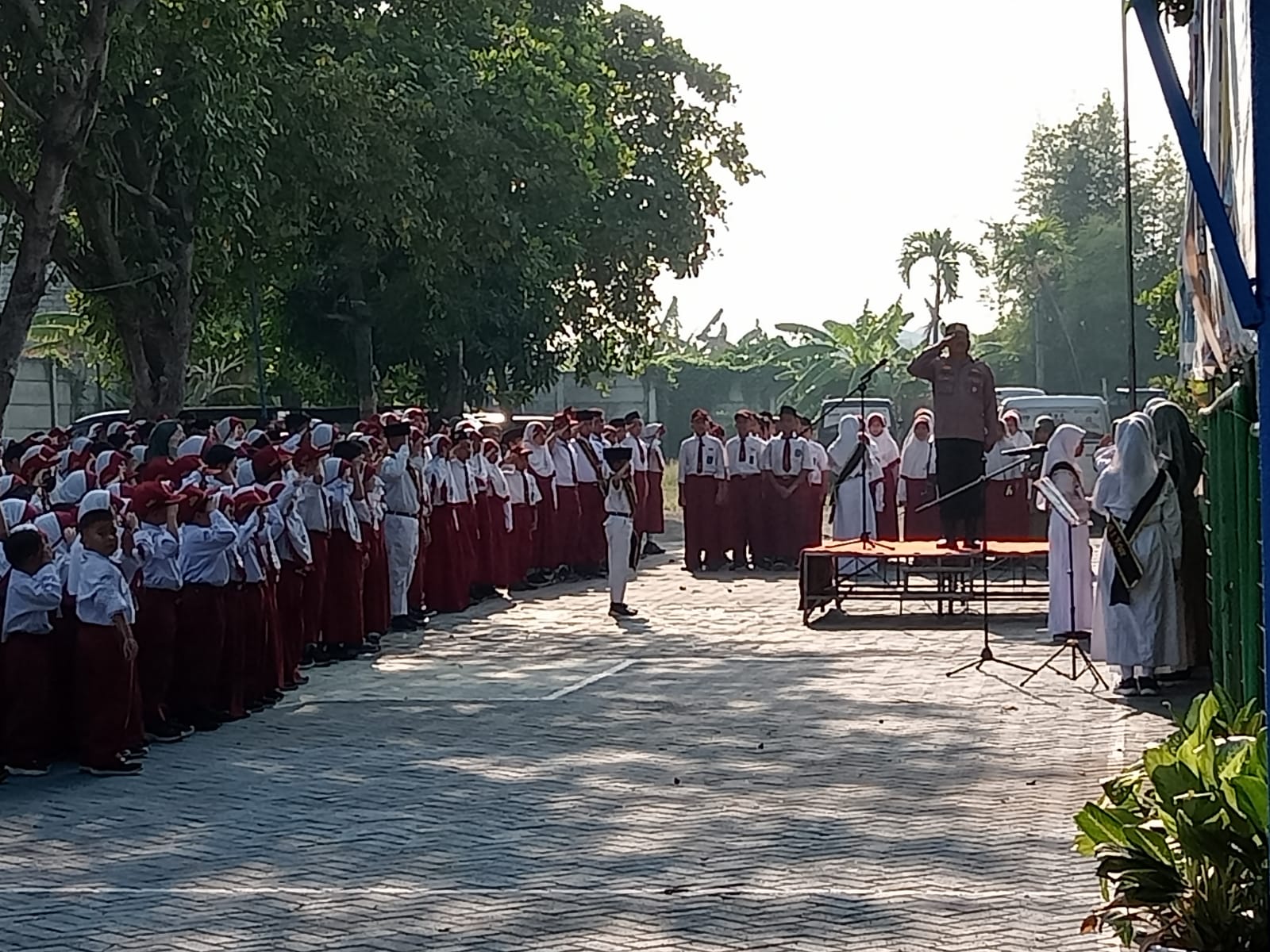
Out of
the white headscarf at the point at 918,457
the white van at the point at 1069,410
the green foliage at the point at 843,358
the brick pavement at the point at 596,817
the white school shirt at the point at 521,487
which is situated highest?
A: the green foliage at the point at 843,358

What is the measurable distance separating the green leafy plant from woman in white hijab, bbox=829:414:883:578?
1674 centimetres

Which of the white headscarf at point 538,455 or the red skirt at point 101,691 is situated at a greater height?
the white headscarf at point 538,455

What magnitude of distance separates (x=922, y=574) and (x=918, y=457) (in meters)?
5.27

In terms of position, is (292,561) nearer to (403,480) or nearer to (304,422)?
(403,480)

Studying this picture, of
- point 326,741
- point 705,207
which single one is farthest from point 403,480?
point 705,207

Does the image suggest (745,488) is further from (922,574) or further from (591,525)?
(922,574)

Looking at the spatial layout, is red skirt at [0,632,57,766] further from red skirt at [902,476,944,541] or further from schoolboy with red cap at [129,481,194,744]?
red skirt at [902,476,944,541]

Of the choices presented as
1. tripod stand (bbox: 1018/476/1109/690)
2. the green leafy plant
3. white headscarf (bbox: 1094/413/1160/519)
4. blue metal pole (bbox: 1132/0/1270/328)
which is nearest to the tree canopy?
tripod stand (bbox: 1018/476/1109/690)

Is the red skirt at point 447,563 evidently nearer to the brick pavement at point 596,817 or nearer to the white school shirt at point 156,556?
the brick pavement at point 596,817

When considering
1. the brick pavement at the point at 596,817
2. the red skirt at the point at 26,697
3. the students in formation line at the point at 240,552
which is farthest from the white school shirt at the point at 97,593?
the brick pavement at the point at 596,817

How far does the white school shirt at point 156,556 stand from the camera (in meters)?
13.1

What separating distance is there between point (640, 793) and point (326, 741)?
290 centimetres

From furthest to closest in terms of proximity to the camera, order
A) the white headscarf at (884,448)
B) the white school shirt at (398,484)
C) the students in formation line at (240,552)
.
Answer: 1. the white headscarf at (884,448)
2. the white school shirt at (398,484)
3. the students in formation line at (240,552)

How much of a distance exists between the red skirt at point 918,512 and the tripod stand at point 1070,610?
7705mm
